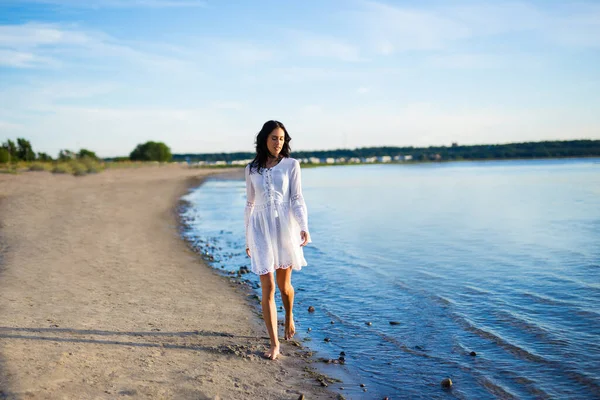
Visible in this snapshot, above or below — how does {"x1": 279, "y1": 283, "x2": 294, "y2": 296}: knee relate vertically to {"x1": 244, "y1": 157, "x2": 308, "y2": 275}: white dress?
below

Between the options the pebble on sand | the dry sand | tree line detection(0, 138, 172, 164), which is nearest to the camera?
the dry sand

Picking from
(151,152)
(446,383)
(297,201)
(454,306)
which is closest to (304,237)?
(297,201)

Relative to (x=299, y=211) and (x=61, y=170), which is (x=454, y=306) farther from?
(x=61, y=170)

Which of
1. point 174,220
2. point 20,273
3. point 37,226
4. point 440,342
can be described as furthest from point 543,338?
point 174,220

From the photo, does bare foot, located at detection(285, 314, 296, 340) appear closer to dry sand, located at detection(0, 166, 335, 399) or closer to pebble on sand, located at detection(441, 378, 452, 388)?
dry sand, located at detection(0, 166, 335, 399)

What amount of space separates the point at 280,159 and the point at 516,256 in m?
9.69

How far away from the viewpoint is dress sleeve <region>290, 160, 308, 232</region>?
541cm

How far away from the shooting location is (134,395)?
→ 445 cm

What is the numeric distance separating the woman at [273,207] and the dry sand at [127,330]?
3.49ft

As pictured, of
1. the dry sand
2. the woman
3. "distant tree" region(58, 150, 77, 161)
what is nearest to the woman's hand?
the woman

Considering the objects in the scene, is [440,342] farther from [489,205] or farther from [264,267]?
[489,205]

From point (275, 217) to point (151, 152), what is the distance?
127 meters

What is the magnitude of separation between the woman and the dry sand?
1063mm

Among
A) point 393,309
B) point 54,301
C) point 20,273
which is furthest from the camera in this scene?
point 20,273
